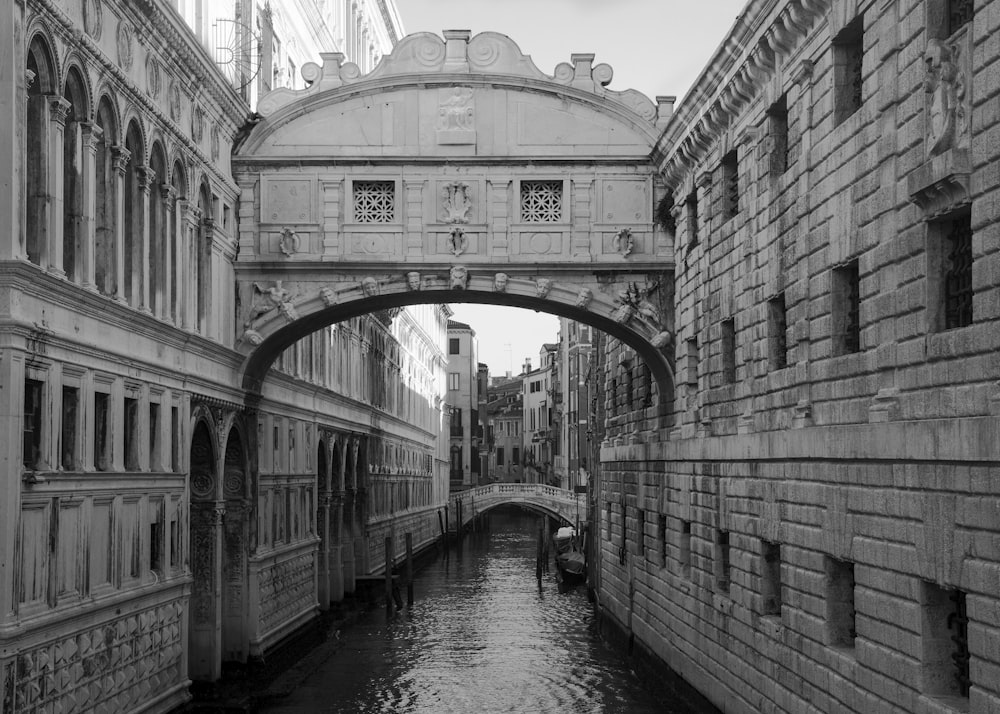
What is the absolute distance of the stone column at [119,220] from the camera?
15.6m

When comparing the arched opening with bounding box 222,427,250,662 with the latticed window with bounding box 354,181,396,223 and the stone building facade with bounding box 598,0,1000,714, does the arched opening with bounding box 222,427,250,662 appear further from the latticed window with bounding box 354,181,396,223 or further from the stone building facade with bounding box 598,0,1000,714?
the stone building facade with bounding box 598,0,1000,714

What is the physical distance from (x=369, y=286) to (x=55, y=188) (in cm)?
834

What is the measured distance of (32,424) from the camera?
1299cm

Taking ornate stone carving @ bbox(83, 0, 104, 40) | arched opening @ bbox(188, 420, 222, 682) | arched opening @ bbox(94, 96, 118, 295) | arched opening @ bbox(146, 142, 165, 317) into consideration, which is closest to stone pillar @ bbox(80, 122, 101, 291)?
arched opening @ bbox(94, 96, 118, 295)

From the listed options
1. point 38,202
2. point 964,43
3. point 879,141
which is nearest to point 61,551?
point 38,202

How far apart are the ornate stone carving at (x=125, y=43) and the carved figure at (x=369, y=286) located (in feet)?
20.2

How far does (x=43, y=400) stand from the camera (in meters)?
13.1

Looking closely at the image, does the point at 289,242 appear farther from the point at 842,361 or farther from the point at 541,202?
the point at 842,361

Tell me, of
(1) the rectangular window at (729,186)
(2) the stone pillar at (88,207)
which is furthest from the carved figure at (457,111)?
(2) the stone pillar at (88,207)

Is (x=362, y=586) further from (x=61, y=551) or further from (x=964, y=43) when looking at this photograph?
(x=964, y=43)

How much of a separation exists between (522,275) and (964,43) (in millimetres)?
12170

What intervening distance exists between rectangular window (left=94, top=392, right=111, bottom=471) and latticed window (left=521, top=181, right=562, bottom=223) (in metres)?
8.21

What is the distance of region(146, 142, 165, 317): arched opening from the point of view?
17.3 metres

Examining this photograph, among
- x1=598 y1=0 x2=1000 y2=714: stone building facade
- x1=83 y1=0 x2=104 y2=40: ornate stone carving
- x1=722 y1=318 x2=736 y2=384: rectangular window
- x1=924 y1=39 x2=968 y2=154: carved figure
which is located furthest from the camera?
x1=722 y1=318 x2=736 y2=384: rectangular window
